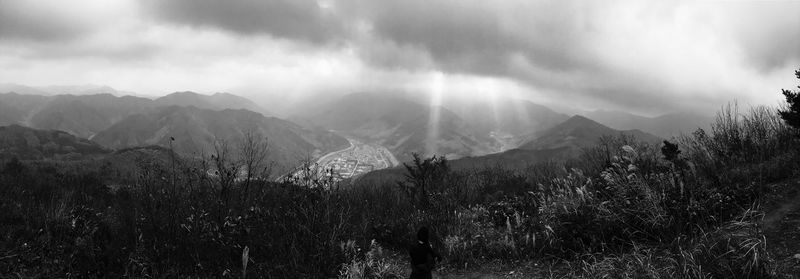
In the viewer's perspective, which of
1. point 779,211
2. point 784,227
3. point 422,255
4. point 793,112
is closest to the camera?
point 422,255

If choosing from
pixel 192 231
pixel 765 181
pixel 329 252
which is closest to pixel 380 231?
pixel 329 252

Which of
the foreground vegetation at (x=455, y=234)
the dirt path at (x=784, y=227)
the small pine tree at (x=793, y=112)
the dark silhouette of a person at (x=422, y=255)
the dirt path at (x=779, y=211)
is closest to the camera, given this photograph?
the dirt path at (x=784, y=227)

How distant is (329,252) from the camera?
8164 mm

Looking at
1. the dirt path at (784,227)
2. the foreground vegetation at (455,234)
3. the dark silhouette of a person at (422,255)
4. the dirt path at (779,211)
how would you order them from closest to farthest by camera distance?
1. the dirt path at (784,227)
2. the dark silhouette of a person at (422,255)
3. the dirt path at (779,211)
4. the foreground vegetation at (455,234)

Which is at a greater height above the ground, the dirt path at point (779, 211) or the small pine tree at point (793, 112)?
the small pine tree at point (793, 112)

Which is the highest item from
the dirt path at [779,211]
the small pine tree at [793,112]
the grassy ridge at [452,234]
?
the small pine tree at [793,112]

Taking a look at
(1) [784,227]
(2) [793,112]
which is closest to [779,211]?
(1) [784,227]

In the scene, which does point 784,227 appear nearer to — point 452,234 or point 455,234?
point 455,234

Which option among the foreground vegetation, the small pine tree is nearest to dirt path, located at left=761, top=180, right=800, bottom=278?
the foreground vegetation

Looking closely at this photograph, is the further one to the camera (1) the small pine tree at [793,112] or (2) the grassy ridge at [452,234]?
(1) the small pine tree at [793,112]

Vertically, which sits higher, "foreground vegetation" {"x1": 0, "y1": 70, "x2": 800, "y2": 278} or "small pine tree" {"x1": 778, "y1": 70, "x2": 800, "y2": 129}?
"small pine tree" {"x1": 778, "y1": 70, "x2": 800, "y2": 129}

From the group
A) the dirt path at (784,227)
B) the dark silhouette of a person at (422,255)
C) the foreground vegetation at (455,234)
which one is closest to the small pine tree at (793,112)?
the foreground vegetation at (455,234)

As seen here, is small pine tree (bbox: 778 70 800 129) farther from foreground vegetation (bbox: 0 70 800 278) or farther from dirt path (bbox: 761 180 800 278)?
dirt path (bbox: 761 180 800 278)

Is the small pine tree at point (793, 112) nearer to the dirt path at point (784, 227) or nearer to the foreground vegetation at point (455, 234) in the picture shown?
the foreground vegetation at point (455, 234)
